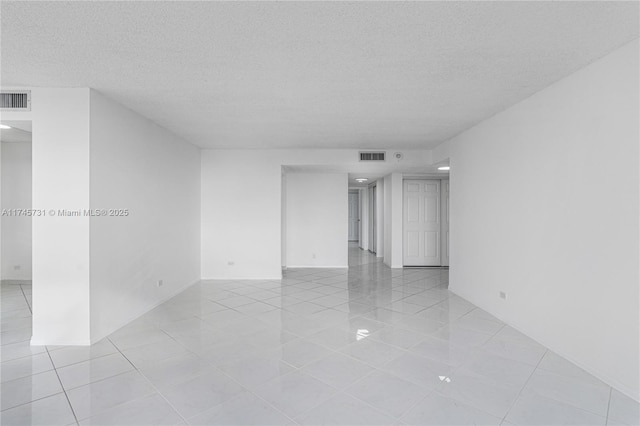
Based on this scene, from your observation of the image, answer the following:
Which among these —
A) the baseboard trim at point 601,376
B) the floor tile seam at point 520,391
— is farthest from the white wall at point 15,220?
the baseboard trim at point 601,376

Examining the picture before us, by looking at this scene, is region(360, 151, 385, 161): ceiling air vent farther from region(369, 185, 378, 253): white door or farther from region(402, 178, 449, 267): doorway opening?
region(369, 185, 378, 253): white door

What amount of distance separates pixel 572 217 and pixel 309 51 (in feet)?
8.67

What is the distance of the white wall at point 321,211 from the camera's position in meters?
7.77

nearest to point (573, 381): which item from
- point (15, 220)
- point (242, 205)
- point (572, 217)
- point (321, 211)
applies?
point (572, 217)

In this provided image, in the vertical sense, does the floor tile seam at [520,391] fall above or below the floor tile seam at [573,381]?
above

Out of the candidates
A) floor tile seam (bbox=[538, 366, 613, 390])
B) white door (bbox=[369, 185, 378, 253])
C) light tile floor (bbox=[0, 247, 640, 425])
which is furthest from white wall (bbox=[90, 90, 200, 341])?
white door (bbox=[369, 185, 378, 253])

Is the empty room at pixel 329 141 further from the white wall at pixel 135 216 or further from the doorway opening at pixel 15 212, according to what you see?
the doorway opening at pixel 15 212

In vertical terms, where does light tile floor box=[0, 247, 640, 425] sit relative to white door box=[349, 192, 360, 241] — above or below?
below

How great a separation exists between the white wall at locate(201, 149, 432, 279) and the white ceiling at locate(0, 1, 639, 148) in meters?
2.34

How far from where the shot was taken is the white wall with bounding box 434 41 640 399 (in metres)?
2.39

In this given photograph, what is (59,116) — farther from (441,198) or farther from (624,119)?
(441,198)

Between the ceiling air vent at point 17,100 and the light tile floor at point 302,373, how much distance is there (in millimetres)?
2334

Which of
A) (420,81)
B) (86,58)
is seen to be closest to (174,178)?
(86,58)

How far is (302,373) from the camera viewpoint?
8.76 ft
